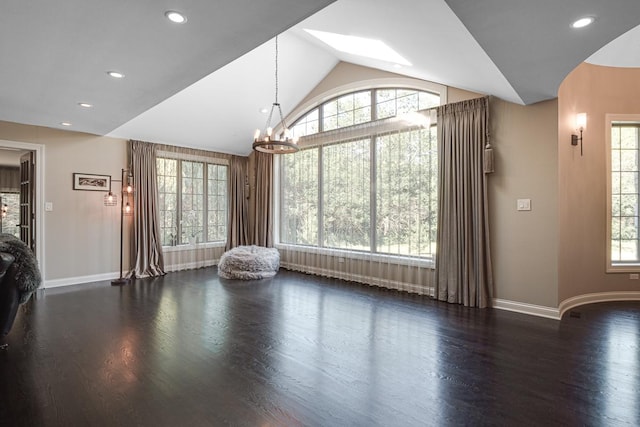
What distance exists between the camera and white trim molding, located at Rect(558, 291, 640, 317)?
4.37 m

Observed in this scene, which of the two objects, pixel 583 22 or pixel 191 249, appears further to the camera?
pixel 191 249

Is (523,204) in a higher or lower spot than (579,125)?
lower

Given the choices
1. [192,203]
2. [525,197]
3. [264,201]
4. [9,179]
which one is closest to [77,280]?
[192,203]

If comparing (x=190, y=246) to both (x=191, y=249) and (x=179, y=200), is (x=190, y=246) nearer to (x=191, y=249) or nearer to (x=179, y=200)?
(x=191, y=249)

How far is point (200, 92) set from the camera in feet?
18.9

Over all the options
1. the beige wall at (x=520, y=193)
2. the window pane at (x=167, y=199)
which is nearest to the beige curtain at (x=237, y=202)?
the window pane at (x=167, y=199)

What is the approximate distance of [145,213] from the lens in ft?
20.9

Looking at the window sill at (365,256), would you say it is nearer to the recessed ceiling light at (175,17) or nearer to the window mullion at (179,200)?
the window mullion at (179,200)

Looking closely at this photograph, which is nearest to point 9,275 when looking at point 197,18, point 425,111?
point 197,18

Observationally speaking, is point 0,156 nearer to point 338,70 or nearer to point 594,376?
point 338,70

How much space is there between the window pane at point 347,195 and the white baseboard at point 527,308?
2.10m

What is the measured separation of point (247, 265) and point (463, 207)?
3758 millimetres

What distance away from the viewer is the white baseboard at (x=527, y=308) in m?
3.94

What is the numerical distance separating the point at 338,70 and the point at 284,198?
275 cm
